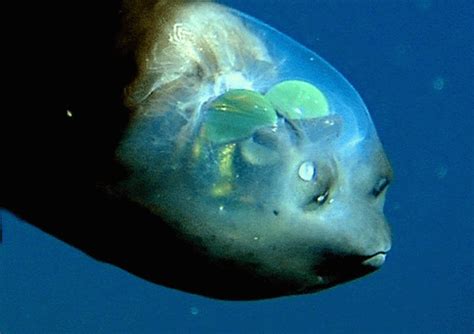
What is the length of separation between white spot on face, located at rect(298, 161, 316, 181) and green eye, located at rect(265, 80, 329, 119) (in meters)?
0.10

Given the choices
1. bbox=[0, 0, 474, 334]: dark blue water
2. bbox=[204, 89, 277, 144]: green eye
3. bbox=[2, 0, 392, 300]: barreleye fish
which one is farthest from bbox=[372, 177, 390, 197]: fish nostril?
bbox=[0, 0, 474, 334]: dark blue water

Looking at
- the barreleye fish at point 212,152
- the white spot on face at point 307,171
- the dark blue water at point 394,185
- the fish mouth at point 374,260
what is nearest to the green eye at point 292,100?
the barreleye fish at point 212,152

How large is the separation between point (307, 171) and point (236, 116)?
0.55 ft

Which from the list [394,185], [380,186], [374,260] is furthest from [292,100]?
[394,185]

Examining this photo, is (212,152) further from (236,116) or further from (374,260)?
(374,260)

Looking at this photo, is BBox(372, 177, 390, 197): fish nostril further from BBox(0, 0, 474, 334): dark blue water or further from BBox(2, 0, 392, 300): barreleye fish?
BBox(0, 0, 474, 334): dark blue water

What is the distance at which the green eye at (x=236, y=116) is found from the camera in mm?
1540

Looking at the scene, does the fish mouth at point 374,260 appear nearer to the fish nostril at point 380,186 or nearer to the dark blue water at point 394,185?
the fish nostril at point 380,186

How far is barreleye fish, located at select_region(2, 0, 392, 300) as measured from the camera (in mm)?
1552

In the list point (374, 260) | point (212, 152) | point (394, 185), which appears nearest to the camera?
point (212, 152)

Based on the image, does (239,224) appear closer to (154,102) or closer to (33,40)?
(154,102)

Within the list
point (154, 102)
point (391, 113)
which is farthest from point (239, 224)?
point (391, 113)

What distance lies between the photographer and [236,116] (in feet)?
5.08

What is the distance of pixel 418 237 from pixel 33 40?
2898 cm
